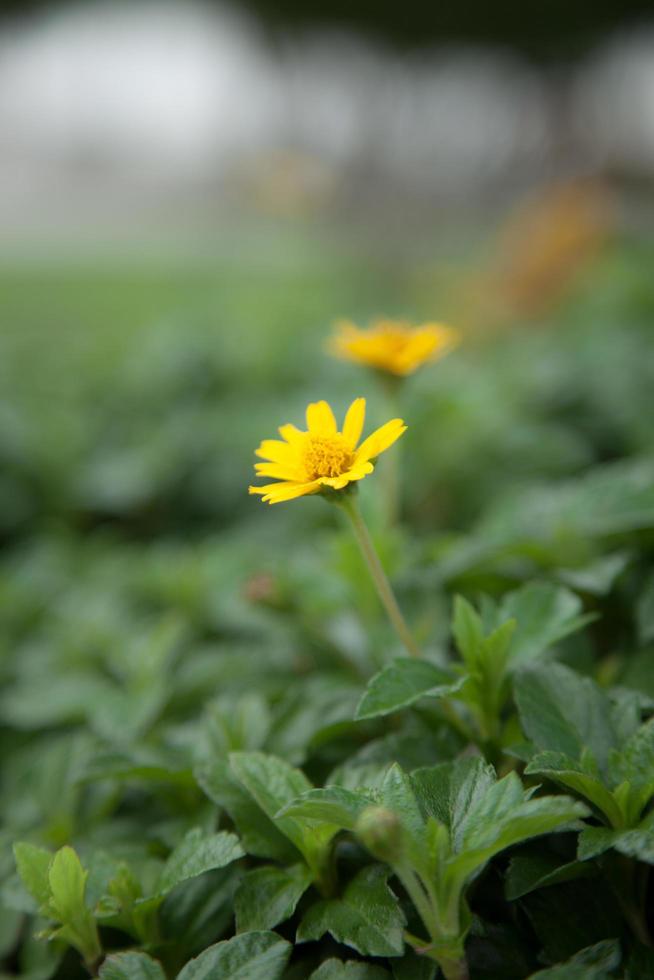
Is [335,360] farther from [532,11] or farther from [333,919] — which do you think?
[532,11]

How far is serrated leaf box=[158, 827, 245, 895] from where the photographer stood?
0.52 meters

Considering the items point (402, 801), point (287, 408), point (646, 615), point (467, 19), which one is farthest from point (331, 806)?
point (467, 19)

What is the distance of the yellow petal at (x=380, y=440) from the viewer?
538 mm

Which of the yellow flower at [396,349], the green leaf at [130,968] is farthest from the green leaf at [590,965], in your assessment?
the yellow flower at [396,349]

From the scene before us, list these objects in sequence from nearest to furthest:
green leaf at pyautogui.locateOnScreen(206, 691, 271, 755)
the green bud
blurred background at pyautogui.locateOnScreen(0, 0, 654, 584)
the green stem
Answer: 1. the green bud
2. green leaf at pyautogui.locateOnScreen(206, 691, 271, 755)
3. the green stem
4. blurred background at pyautogui.locateOnScreen(0, 0, 654, 584)

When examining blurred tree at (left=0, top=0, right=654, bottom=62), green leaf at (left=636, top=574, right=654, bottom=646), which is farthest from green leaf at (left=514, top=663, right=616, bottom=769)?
blurred tree at (left=0, top=0, right=654, bottom=62)

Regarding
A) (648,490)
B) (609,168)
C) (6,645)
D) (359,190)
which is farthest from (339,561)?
(359,190)

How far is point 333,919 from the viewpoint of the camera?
514 mm

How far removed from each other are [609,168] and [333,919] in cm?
377

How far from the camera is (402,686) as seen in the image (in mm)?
570

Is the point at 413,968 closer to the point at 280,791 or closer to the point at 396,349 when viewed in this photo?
the point at 280,791

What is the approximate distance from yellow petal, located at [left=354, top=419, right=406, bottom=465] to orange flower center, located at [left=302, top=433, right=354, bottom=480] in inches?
0.4

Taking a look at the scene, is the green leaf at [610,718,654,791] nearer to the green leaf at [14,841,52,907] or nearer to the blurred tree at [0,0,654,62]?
the green leaf at [14,841,52,907]

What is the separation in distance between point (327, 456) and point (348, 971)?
311 mm
